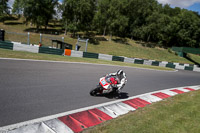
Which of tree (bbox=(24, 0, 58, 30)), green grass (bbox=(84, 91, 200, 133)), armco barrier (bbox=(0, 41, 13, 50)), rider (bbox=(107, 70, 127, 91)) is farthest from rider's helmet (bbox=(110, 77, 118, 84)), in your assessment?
tree (bbox=(24, 0, 58, 30))

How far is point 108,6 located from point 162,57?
73.1 ft

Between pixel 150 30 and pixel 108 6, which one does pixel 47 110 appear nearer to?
pixel 108 6

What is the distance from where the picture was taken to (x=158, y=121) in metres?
5.22

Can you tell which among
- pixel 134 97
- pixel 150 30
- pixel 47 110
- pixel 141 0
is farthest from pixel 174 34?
pixel 47 110

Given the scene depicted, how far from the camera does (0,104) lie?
16.4 ft

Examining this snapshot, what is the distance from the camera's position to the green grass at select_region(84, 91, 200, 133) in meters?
4.57

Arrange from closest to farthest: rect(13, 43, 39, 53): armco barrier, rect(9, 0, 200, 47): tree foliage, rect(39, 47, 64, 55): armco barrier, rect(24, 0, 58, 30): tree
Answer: rect(13, 43, 39, 53): armco barrier → rect(39, 47, 64, 55): armco barrier → rect(9, 0, 200, 47): tree foliage → rect(24, 0, 58, 30): tree

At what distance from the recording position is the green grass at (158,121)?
457 cm

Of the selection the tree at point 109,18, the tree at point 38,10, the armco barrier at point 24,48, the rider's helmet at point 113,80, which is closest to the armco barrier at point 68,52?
the armco barrier at point 24,48

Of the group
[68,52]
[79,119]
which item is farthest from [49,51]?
[79,119]

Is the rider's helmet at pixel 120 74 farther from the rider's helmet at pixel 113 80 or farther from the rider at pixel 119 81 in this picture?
the rider's helmet at pixel 113 80

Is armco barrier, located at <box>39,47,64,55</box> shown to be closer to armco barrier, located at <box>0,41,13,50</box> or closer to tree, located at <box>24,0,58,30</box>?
armco barrier, located at <box>0,41,13,50</box>

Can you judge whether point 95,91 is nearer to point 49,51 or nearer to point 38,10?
point 49,51

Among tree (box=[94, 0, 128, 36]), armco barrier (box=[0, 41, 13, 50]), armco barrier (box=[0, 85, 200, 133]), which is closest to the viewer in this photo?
armco barrier (box=[0, 85, 200, 133])
